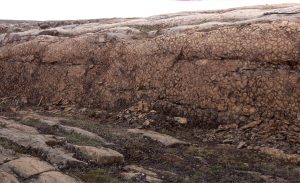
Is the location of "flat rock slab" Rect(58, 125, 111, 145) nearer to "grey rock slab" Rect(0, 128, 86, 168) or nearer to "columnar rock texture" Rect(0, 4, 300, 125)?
"grey rock slab" Rect(0, 128, 86, 168)

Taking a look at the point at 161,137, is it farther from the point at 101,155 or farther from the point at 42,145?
the point at 42,145

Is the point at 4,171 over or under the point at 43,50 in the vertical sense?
under

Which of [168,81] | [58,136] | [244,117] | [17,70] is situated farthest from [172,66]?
[17,70]

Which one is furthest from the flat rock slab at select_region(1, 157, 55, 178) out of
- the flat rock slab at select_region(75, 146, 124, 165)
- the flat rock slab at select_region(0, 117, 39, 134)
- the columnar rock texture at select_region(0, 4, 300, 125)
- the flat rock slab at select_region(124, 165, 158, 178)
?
the columnar rock texture at select_region(0, 4, 300, 125)

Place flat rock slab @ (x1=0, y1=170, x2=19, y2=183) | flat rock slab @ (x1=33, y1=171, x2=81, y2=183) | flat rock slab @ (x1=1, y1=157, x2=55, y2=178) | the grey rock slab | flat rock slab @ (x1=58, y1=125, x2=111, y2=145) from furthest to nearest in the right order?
flat rock slab @ (x1=58, y1=125, x2=111, y2=145) → the grey rock slab → flat rock slab @ (x1=1, y1=157, x2=55, y2=178) → flat rock slab @ (x1=33, y1=171, x2=81, y2=183) → flat rock slab @ (x1=0, y1=170, x2=19, y2=183)

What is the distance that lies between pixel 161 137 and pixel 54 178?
11.1 ft

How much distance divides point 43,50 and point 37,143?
6.30 meters

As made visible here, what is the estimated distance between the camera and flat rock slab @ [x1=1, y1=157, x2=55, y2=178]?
304 inches

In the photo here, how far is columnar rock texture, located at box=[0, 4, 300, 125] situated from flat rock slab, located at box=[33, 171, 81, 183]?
4.29m

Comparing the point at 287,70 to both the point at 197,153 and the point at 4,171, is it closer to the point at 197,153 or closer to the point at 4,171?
the point at 197,153

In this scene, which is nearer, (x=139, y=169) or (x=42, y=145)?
(x=139, y=169)

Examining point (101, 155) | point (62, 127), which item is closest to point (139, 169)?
point (101, 155)

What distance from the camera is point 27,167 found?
312 inches

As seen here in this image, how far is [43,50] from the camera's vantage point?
1486cm
